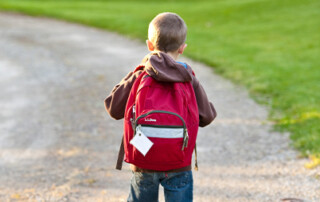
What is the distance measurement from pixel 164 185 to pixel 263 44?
10072 millimetres

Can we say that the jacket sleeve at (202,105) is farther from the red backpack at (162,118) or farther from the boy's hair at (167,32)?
the boy's hair at (167,32)

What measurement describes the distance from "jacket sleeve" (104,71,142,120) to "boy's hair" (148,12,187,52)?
0.21m

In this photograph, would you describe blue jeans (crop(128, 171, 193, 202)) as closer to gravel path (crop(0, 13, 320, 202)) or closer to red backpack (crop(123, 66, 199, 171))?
red backpack (crop(123, 66, 199, 171))

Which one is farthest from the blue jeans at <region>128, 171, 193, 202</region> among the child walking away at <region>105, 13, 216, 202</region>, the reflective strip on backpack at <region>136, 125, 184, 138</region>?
the reflective strip on backpack at <region>136, 125, 184, 138</region>

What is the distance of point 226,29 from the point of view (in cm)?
1482

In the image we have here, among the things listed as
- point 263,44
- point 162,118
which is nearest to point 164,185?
point 162,118

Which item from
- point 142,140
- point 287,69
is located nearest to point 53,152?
point 142,140

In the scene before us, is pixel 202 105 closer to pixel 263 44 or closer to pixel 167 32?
pixel 167 32

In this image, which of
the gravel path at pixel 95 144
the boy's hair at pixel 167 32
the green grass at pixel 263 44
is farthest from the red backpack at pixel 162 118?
the green grass at pixel 263 44

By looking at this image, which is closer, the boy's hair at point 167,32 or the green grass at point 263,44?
the boy's hair at point 167,32

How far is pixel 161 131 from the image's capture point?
2479mm

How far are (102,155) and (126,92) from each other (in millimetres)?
2527

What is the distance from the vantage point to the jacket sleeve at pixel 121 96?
262 cm

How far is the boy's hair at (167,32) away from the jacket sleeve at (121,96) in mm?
213
